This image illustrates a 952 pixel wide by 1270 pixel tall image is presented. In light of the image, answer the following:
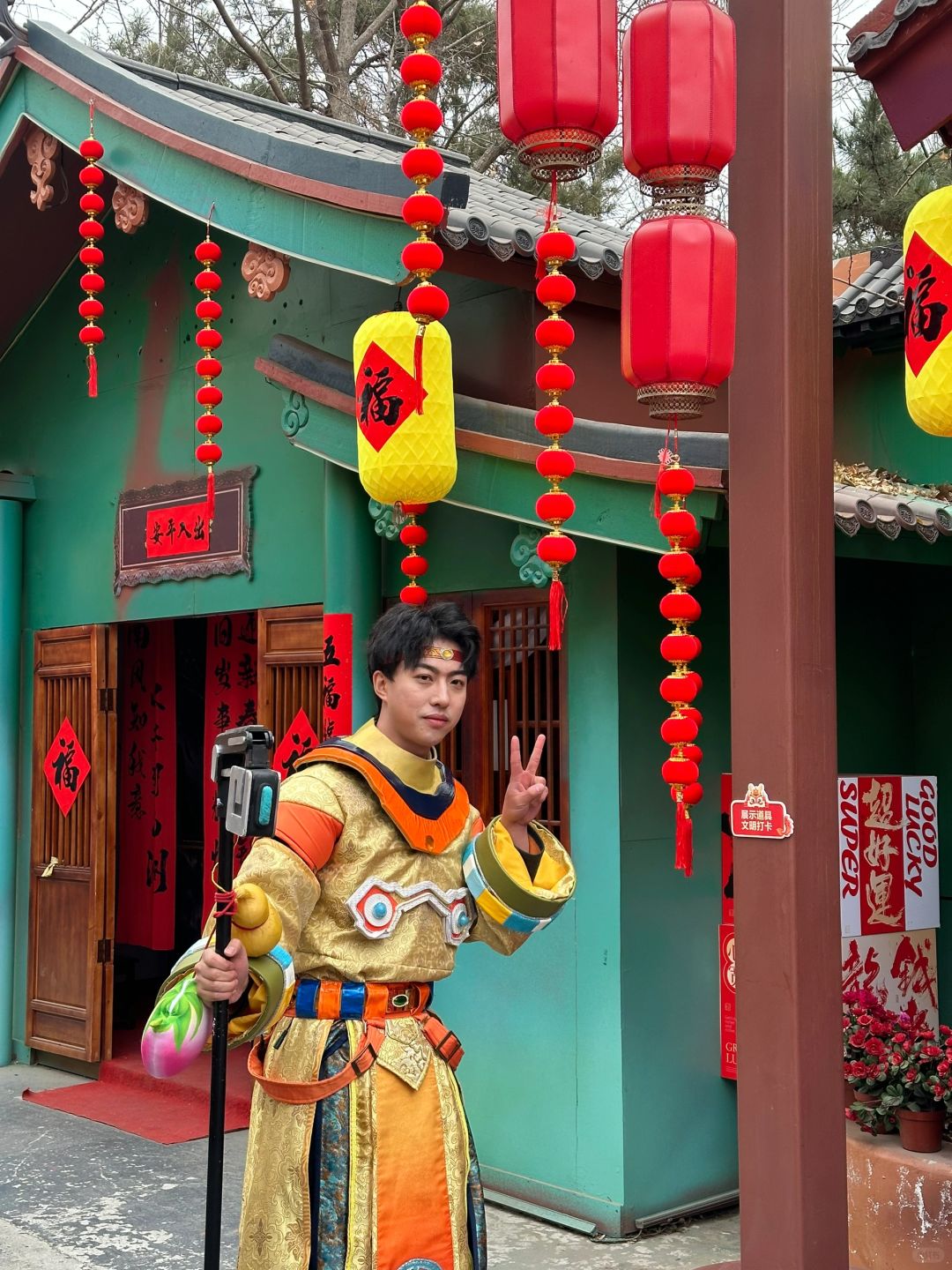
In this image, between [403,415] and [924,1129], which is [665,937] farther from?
[403,415]

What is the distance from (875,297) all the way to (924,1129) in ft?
13.1

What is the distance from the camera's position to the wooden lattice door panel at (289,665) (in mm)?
7227

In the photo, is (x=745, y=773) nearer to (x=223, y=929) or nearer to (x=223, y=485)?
(x=223, y=929)

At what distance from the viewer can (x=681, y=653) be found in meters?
4.39

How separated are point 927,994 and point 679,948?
1.19m

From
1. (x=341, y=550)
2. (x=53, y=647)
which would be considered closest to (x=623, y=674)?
(x=341, y=550)

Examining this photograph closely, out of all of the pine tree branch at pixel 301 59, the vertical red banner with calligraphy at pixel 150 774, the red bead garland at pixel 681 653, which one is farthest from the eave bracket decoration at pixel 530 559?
the pine tree branch at pixel 301 59

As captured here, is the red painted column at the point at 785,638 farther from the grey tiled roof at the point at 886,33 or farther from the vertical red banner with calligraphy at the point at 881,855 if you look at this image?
the vertical red banner with calligraphy at the point at 881,855

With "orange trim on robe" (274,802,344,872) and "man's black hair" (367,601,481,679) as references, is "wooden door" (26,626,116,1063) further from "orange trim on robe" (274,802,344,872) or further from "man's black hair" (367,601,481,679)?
"orange trim on robe" (274,802,344,872)

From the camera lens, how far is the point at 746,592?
423 cm

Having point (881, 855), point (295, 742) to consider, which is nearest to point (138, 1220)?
point (295, 742)

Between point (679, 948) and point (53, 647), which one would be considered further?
point (53, 647)

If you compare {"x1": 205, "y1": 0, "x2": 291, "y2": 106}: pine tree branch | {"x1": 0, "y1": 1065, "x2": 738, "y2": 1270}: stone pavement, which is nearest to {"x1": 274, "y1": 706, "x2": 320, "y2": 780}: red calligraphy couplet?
{"x1": 0, "y1": 1065, "x2": 738, "y2": 1270}: stone pavement

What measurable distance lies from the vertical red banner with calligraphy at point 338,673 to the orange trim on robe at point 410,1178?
3.14 meters
